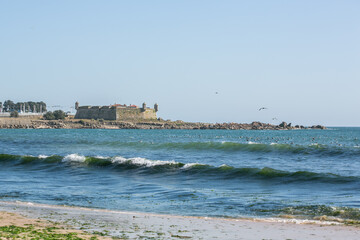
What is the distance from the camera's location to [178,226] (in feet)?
36.0

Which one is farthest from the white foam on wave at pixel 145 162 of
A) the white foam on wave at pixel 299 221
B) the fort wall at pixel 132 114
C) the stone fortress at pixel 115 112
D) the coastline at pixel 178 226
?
the fort wall at pixel 132 114

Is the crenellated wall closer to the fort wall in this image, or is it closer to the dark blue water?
the fort wall

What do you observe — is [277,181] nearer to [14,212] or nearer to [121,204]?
[121,204]

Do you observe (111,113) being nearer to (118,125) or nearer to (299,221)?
(118,125)

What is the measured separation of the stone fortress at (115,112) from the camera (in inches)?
6777

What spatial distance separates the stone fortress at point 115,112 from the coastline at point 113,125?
4.59 meters

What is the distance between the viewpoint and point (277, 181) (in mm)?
20484

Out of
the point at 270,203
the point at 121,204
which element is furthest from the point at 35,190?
the point at 270,203

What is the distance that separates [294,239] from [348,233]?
158 cm

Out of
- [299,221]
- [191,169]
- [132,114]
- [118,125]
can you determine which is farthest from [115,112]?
[299,221]

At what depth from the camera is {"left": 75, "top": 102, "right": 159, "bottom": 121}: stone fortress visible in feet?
565

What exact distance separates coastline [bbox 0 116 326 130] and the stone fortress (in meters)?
4.59

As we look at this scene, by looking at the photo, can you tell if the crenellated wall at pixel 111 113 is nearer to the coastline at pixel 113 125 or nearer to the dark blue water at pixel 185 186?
the coastline at pixel 113 125

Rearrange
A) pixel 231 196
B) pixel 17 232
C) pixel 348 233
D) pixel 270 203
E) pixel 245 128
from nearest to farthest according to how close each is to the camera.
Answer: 1. pixel 17 232
2. pixel 348 233
3. pixel 270 203
4. pixel 231 196
5. pixel 245 128
